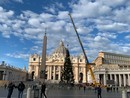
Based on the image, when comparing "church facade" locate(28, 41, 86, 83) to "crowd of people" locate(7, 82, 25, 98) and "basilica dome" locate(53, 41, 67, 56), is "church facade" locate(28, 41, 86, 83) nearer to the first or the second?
"basilica dome" locate(53, 41, 67, 56)

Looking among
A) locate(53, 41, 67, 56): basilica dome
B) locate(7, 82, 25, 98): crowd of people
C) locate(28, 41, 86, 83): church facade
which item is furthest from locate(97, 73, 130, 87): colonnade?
locate(7, 82, 25, 98): crowd of people

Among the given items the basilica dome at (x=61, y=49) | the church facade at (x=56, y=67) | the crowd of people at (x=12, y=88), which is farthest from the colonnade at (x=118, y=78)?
the crowd of people at (x=12, y=88)

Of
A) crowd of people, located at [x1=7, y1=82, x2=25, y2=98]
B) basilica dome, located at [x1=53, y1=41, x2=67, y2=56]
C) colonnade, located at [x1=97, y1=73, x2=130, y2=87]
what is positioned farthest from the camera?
basilica dome, located at [x1=53, y1=41, x2=67, y2=56]

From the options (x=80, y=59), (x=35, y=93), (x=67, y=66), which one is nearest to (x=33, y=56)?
(x=80, y=59)

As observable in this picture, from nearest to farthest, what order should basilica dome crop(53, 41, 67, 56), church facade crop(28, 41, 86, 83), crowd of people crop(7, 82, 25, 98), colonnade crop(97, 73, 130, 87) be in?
crowd of people crop(7, 82, 25, 98) < colonnade crop(97, 73, 130, 87) < church facade crop(28, 41, 86, 83) < basilica dome crop(53, 41, 67, 56)

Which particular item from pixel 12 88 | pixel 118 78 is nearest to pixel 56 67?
pixel 118 78

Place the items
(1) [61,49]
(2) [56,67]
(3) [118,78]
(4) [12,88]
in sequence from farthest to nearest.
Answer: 1. (1) [61,49]
2. (2) [56,67]
3. (3) [118,78]
4. (4) [12,88]

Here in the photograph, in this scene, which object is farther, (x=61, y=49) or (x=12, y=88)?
(x=61, y=49)

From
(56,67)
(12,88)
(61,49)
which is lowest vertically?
(12,88)

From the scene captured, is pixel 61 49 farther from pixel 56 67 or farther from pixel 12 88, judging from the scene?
pixel 12 88

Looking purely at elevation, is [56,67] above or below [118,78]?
above

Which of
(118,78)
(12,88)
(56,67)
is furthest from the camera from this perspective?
(56,67)

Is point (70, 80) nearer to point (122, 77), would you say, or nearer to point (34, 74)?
point (122, 77)

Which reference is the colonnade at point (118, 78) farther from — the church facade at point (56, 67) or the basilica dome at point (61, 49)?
the basilica dome at point (61, 49)
